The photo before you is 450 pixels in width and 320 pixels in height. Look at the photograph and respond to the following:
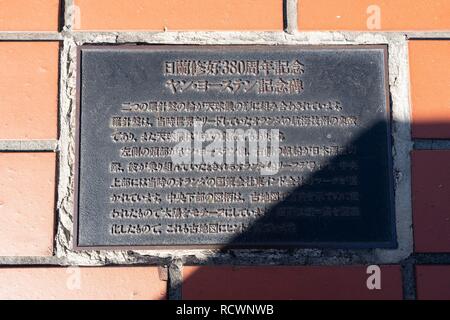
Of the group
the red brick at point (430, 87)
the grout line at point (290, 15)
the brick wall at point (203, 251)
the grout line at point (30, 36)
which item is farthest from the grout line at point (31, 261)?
the red brick at point (430, 87)

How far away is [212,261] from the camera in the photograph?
1.83m

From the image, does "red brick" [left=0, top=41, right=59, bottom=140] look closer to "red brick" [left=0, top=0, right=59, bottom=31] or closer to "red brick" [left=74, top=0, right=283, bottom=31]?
"red brick" [left=0, top=0, right=59, bottom=31]

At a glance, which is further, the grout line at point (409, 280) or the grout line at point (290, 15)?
the grout line at point (290, 15)

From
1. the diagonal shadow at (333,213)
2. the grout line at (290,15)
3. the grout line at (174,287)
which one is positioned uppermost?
the grout line at (290,15)

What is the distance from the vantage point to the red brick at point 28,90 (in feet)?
6.18

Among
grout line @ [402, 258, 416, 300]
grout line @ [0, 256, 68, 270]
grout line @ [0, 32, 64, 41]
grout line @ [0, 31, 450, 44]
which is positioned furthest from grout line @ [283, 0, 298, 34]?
grout line @ [0, 256, 68, 270]

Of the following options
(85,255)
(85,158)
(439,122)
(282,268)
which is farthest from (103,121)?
(439,122)

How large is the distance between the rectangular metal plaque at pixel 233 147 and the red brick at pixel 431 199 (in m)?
0.11

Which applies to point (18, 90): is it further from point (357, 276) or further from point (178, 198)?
point (357, 276)

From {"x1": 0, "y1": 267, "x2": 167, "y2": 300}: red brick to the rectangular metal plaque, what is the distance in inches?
4.2

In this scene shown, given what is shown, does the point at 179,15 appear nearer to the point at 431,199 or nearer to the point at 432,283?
the point at 431,199

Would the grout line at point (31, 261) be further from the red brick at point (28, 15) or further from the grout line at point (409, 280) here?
the grout line at point (409, 280)

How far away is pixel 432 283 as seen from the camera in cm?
184

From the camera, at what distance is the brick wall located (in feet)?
5.99
